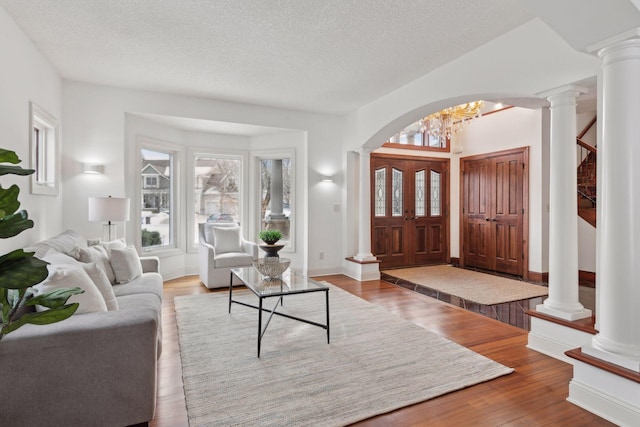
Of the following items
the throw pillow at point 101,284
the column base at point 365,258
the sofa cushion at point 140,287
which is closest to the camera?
the throw pillow at point 101,284

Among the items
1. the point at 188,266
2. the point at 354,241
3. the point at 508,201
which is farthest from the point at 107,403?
the point at 508,201

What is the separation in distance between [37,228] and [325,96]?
3.68 metres

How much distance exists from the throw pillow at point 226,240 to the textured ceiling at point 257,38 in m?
2.06

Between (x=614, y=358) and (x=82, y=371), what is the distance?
2808 mm

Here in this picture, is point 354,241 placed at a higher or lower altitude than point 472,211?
lower

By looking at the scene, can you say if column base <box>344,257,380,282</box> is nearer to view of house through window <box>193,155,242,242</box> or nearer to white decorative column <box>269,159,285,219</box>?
white decorative column <box>269,159,285,219</box>

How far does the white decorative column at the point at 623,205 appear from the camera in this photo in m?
1.90

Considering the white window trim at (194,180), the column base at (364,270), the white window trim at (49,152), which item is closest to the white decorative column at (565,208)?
the column base at (364,270)

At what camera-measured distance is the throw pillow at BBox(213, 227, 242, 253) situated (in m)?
5.22

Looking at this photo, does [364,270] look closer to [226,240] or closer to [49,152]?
[226,240]

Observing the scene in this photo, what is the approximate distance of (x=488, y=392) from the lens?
222cm

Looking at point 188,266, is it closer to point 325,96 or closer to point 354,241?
point 354,241

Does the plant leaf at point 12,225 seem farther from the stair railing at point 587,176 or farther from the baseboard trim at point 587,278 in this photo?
the baseboard trim at point 587,278

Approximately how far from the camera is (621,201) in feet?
6.34
